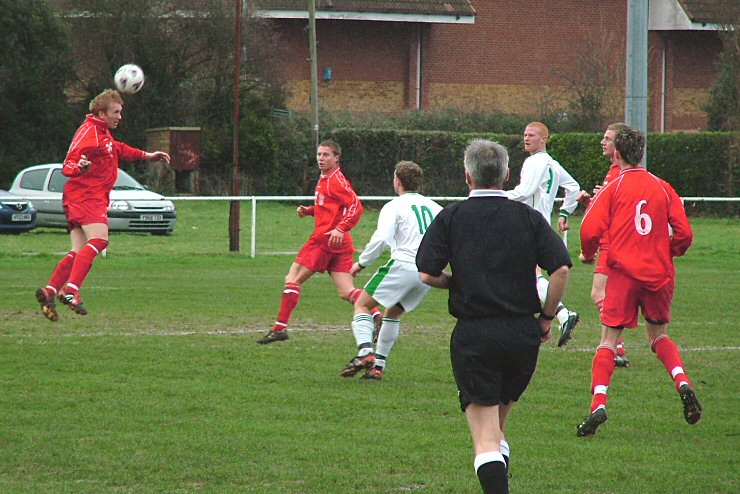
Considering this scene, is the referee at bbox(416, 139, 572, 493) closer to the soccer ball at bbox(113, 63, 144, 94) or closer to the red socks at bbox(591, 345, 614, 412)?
the red socks at bbox(591, 345, 614, 412)

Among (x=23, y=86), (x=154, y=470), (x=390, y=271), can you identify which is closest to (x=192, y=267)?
(x=390, y=271)

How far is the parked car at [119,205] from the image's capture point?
2500 cm

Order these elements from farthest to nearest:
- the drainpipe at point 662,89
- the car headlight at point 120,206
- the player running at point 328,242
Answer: the drainpipe at point 662,89, the car headlight at point 120,206, the player running at point 328,242

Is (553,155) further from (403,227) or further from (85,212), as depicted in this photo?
(403,227)

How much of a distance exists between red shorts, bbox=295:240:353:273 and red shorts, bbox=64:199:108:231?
7.26ft

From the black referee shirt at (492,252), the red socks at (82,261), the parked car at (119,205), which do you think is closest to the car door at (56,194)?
the parked car at (119,205)

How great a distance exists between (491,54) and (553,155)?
31.2ft

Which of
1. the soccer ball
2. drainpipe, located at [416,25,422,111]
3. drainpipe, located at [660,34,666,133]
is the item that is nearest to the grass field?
the soccer ball

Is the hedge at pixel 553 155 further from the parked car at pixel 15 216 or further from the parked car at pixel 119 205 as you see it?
the parked car at pixel 15 216

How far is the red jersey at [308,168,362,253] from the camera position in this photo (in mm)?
10422

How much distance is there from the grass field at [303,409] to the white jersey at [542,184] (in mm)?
1404

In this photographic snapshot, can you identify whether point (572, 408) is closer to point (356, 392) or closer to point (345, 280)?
point (356, 392)

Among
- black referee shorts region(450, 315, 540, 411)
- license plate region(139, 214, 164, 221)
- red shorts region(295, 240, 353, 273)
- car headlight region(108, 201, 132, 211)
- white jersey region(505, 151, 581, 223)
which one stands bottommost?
license plate region(139, 214, 164, 221)

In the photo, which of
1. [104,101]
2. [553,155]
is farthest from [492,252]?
[553,155]
